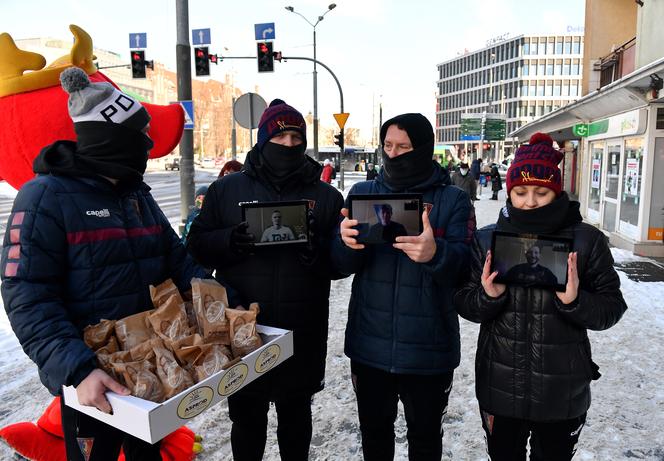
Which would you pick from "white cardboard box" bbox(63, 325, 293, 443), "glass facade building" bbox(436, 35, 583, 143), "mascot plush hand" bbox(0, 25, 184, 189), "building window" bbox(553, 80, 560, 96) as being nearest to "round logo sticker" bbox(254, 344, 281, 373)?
"white cardboard box" bbox(63, 325, 293, 443)

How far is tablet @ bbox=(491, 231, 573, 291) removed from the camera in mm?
1913

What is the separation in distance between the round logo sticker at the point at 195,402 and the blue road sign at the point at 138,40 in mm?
16562

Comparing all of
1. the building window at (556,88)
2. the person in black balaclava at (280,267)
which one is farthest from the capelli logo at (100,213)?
the building window at (556,88)

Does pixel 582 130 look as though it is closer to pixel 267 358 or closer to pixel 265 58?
pixel 265 58

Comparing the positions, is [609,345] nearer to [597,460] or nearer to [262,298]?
[597,460]

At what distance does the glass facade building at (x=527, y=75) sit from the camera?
3612 inches

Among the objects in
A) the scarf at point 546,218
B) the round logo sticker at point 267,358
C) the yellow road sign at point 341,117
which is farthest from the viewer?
the yellow road sign at point 341,117

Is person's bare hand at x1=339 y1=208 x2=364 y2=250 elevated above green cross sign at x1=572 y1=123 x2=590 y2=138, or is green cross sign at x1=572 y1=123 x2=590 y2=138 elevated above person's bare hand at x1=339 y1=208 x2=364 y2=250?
green cross sign at x1=572 y1=123 x2=590 y2=138

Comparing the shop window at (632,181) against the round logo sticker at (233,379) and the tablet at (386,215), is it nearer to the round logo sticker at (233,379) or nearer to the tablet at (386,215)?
the tablet at (386,215)

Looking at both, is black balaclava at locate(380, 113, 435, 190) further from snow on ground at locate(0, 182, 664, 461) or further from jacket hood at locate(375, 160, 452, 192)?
snow on ground at locate(0, 182, 664, 461)

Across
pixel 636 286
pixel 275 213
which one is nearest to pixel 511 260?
pixel 275 213

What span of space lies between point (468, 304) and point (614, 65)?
13.6 meters

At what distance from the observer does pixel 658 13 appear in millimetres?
8695

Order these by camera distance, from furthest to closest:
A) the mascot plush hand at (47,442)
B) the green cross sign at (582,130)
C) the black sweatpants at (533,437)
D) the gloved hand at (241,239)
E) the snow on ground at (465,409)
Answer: the green cross sign at (582,130), the snow on ground at (465,409), the mascot plush hand at (47,442), the gloved hand at (241,239), the black sweatpants at (533,437)
